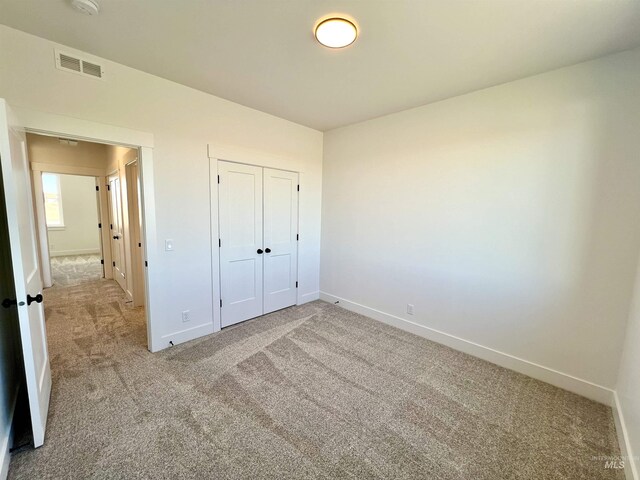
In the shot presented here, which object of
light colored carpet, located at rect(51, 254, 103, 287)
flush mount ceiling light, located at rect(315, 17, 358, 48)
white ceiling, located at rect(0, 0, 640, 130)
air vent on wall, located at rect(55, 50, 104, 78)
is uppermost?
white ceiling, located at rect(0, 0, 640, 130)

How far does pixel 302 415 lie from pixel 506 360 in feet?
6.89

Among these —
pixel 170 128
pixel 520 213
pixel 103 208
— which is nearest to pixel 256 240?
pixel 170 128

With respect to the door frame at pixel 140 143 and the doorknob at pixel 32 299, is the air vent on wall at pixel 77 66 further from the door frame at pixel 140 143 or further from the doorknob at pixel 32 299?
the doorknob at pixel 32 299

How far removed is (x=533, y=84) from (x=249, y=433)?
3640mm

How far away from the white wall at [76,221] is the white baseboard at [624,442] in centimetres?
1001

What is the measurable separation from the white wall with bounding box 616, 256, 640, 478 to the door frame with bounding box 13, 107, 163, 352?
3804mm

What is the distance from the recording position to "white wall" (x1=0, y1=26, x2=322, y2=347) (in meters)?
2.03

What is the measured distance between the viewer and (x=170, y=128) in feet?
8.95

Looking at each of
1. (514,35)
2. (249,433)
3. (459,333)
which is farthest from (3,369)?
(514,35)

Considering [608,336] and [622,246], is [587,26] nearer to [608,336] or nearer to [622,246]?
[622,246]

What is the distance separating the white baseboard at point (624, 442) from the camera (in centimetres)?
155

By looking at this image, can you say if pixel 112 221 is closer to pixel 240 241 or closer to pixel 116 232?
pixel 116 232

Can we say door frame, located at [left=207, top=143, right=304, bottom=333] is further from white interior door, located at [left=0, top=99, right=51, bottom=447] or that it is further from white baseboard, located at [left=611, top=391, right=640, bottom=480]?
white baseboard, located at [left=611, top=391, right=640, bottom=480]

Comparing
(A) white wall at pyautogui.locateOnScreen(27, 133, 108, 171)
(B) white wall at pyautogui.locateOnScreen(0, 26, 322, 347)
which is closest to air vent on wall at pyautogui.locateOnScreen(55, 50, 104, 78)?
(B) white wall at pyautogui.locateOnScreen(0, 26, 322, 347)
